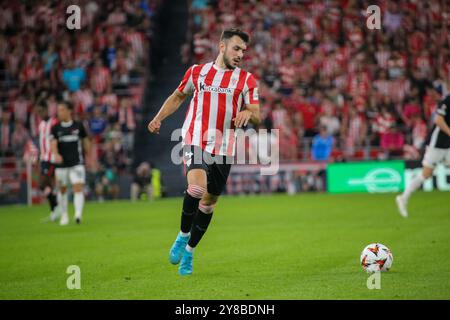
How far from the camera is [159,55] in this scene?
3406cm

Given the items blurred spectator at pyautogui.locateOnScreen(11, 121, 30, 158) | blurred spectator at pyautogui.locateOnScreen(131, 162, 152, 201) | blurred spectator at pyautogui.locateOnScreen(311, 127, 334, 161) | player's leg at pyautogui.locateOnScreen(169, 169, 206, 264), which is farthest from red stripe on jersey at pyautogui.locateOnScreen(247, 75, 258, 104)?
blurred spectator at pyautogui.locateOnScreen(11, 121, 30, 158)

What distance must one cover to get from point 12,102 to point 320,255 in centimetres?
Result: 2116

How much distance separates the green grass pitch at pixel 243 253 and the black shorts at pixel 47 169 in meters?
1.15

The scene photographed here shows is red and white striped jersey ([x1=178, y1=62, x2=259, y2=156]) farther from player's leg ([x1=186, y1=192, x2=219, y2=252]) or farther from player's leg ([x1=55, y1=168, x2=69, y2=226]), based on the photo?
player's leg ([x1=55, y1=168, x2=69, y2=226])

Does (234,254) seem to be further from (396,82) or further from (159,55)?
(159,55)

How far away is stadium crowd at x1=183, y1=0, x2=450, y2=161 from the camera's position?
2794cm

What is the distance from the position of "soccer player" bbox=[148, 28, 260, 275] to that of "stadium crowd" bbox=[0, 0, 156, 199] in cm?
1801

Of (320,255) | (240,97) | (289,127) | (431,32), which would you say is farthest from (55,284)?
(431,32)

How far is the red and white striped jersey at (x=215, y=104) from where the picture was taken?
9.66 m

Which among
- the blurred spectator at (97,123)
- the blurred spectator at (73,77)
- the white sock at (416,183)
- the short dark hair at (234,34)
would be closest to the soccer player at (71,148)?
the white sock at (416,183)

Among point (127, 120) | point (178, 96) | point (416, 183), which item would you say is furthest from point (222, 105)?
point (127, 120)

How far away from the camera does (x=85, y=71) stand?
3070 centimetres

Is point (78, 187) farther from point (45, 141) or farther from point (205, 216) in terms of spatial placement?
point (205, 216)

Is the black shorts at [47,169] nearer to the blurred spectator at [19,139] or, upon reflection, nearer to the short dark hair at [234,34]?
the blurred spectator at [19,139]
